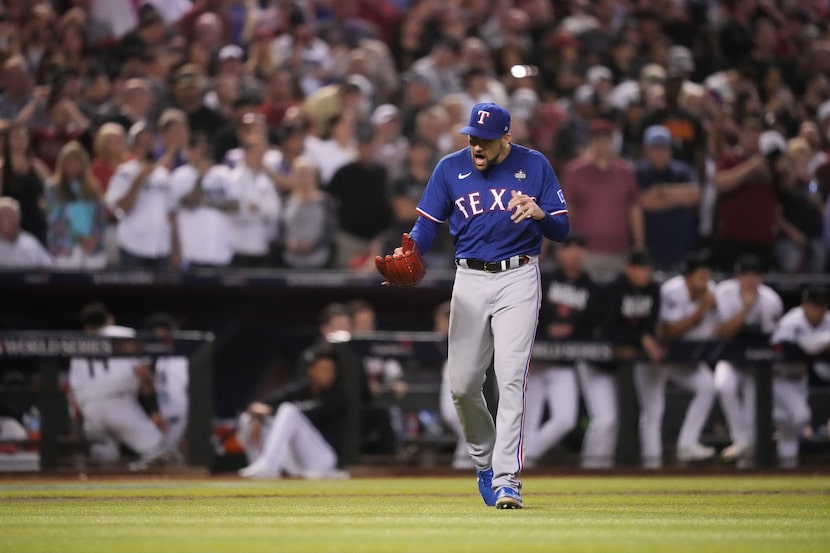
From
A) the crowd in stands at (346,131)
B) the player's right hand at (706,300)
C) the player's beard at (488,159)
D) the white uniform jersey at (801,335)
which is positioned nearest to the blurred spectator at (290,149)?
the crowd in stands at (346,131)

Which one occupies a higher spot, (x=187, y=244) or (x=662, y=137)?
(x=662, y=137)

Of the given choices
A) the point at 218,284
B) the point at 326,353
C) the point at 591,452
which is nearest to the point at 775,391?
the point at 591,452

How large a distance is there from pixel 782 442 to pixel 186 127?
249 inches

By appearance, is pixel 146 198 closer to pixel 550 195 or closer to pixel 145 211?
pixel 145 211

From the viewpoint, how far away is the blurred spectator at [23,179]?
1303cm

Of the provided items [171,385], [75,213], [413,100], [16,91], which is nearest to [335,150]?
[413,100]

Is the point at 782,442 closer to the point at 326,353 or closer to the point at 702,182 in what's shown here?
the point at 702,182

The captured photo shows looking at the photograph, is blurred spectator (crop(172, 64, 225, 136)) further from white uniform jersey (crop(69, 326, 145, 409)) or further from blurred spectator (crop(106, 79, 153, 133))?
white uniform jersey (crop(69, 326, 145, 409))

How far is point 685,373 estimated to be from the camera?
1375 cm

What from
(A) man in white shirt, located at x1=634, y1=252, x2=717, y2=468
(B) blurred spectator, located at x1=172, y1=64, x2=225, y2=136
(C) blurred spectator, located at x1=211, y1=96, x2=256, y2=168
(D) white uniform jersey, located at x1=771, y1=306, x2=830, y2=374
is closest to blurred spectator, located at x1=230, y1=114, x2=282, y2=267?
(C) blurred spectator, located at x1=211, y1=96, x2=256, y2=168

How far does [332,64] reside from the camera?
54.2ft

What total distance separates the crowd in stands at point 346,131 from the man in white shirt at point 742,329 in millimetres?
1108

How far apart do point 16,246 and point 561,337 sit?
498cm

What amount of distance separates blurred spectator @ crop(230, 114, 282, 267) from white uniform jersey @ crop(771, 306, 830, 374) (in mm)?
4936
